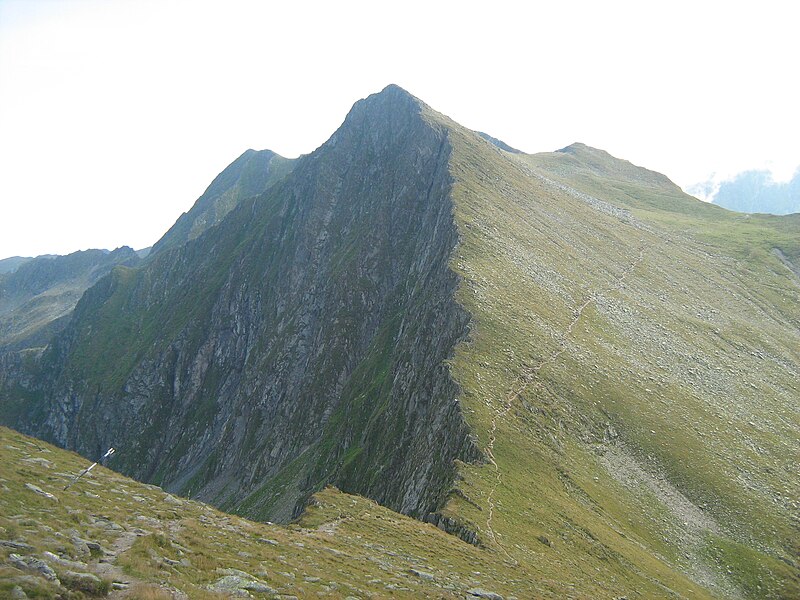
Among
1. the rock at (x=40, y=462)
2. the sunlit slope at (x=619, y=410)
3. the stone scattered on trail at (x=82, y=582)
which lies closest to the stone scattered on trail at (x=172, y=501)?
the rock at (x=40, y=462)

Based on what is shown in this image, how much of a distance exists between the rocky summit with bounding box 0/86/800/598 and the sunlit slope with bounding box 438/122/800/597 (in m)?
0.32

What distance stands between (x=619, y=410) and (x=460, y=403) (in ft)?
65.8

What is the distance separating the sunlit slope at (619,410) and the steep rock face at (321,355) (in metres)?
4.98

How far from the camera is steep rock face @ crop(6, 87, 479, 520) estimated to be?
63244 mm

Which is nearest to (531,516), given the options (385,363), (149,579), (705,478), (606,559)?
(606,559)

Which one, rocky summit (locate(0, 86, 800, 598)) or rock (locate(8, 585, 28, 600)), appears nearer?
rock (locate(8, 585, 28, 600))

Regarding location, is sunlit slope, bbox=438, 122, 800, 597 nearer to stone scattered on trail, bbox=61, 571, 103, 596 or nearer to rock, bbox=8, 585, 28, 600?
stone scattered on trail, bbox=61, 571, 103, 596

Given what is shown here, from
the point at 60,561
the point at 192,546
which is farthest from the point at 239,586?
the point at 60,561

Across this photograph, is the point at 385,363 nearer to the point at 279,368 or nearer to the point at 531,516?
the point at 279,368

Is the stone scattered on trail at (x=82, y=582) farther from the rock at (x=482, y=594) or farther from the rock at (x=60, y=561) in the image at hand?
the rock at (x=482, y=594)

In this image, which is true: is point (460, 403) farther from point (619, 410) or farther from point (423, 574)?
point (423, 574)

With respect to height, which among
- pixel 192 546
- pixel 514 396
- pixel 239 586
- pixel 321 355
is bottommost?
pixel 321 355

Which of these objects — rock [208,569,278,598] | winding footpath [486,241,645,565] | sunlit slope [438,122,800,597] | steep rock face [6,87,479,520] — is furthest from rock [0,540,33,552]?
steep rock face [6,87,479,520]

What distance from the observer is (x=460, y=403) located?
46.0 metres
